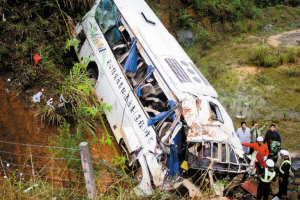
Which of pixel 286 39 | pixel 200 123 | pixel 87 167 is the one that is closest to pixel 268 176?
pixel 200 123

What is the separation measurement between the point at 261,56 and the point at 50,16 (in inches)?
326

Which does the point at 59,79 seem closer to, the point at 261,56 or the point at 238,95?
the point at 238,95

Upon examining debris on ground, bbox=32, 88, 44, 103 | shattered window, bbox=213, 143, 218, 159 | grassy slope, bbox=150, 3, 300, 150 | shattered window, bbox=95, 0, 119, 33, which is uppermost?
shattered window, bbox=95, 0, 119, 33

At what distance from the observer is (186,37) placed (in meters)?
11.5

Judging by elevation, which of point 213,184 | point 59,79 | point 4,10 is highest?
point 4,10

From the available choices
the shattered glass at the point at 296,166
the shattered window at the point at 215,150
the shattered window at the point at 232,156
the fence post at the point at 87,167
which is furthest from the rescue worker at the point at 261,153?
the fence post at the point at 87,167

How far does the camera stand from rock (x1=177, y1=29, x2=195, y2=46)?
11366 millimetres

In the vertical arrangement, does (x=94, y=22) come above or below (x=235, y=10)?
above

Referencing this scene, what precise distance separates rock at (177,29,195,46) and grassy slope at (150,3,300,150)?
0.25 m

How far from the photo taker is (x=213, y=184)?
12.5 ft

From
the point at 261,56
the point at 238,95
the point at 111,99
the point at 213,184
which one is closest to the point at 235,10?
the point at 261,56

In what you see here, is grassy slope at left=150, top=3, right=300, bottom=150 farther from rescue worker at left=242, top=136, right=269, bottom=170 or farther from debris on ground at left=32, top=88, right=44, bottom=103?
debris on ground at left=32, top=88, right=44, bottom=103

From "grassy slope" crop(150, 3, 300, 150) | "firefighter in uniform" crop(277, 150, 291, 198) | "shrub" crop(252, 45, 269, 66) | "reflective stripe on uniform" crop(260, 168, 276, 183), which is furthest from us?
"shrub" crop(252, 45, 269, 66)

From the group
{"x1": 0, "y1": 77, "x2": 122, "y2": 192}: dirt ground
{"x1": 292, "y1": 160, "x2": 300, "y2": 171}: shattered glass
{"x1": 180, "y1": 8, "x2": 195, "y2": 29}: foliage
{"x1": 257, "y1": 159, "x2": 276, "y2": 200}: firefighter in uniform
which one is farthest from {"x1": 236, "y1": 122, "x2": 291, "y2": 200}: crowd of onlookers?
{"x1": 180, "y1": 8, "x2": 195, "y2": 29}: foliage
